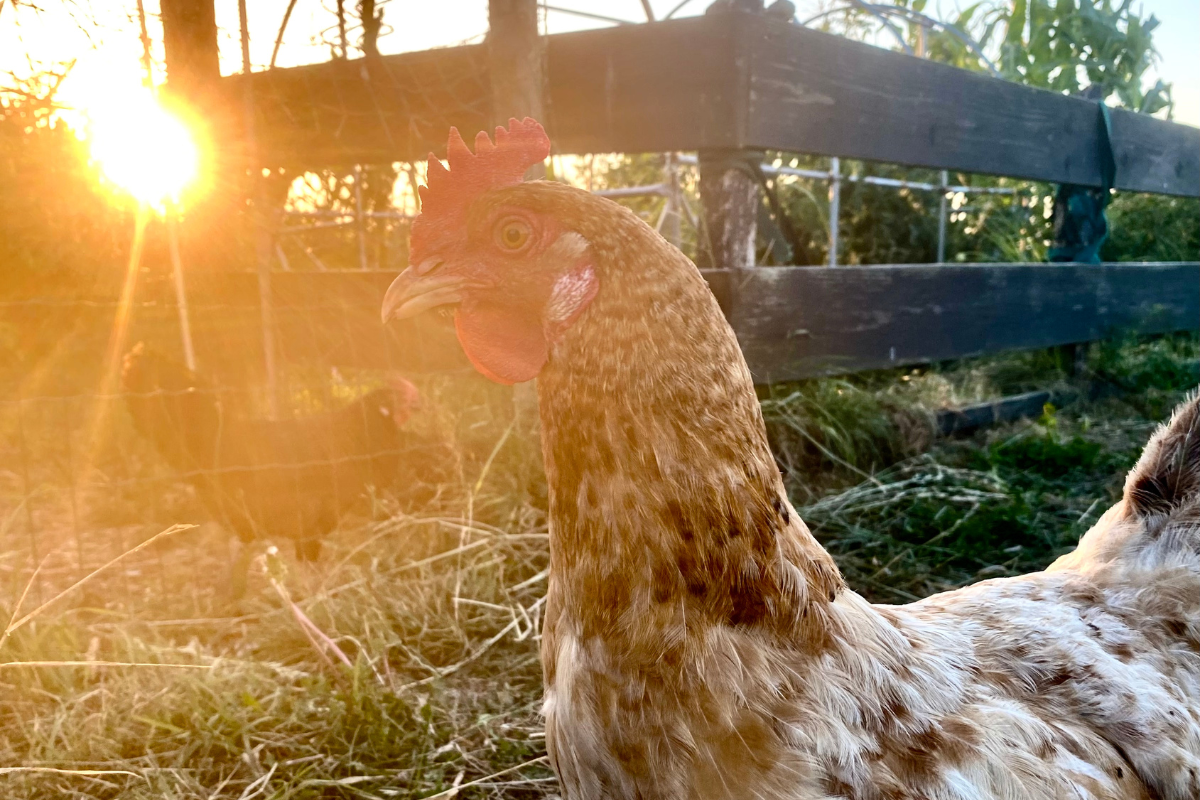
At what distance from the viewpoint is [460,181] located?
3.93ft

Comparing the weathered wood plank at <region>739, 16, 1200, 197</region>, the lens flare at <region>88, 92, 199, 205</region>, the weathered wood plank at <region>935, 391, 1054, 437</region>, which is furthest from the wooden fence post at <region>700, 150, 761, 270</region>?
the lens flare at <region>88, 92, 199, 205</region>

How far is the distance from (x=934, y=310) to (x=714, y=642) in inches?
132

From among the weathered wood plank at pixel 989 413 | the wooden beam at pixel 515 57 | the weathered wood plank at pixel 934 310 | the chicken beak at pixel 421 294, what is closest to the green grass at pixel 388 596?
Answer: the weathered wood plank at pixel 989 413

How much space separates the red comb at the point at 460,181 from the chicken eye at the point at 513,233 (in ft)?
0.30

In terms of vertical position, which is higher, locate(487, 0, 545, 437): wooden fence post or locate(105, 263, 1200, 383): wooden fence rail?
locate(487, 0, 545, 437): wooden fence post

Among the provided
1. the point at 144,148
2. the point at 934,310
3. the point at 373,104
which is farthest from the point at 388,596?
the point at 934,310

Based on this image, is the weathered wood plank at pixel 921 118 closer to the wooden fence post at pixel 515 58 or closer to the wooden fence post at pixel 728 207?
the wooden fence post at pixel 728 207

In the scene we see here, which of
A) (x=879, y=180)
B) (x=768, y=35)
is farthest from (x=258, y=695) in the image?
(x=879, y=180)

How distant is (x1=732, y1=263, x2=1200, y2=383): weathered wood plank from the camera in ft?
10.3

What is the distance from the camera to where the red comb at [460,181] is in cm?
119

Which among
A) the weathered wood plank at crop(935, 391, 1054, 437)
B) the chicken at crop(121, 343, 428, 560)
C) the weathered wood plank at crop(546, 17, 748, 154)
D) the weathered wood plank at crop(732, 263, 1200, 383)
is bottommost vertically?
the weathered wood plank at crop(935, 391, 1054, 437)

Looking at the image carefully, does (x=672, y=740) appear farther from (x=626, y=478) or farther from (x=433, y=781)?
(x=433, y=781)

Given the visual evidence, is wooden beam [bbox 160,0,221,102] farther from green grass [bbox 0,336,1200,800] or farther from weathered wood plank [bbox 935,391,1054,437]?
weathered wood plank [bbox 935,391,1054,437]

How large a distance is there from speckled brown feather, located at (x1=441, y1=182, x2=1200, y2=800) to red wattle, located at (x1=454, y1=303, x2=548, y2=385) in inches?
1.9
